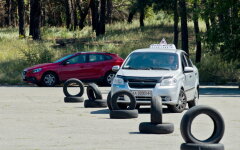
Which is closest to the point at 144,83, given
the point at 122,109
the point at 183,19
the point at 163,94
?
the point at 163,94

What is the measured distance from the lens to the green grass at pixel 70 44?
37219 millimetres

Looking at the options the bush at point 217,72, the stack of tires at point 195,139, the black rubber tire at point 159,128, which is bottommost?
the bush at point 217,72

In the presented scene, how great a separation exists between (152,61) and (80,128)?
15.9 ft

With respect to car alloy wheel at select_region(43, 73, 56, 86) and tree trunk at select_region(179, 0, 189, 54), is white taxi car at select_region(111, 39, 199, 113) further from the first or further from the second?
tree trunk at select_region(179, 0, 189, 54)

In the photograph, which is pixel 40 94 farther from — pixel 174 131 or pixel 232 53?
pixel 174 131

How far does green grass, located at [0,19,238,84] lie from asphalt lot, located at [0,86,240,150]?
49.8 ft

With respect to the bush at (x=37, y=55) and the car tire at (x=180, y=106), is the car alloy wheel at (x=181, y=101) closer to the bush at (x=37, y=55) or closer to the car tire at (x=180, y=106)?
the car tire at (x=180, y=106)

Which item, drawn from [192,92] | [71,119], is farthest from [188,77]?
[71,119]

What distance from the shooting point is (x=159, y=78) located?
57.0 ft

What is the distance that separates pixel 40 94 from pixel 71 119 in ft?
32.7

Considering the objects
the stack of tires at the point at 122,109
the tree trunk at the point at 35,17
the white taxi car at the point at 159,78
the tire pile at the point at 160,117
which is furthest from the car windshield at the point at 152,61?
the tree trunk at the point at 35,17

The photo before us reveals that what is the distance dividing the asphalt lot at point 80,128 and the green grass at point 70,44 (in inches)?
598

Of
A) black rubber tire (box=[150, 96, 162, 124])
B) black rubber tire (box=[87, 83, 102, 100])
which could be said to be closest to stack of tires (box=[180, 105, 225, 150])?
black rubber tire (box=[150, 96, 162, 124])

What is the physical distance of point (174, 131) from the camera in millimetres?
13672
